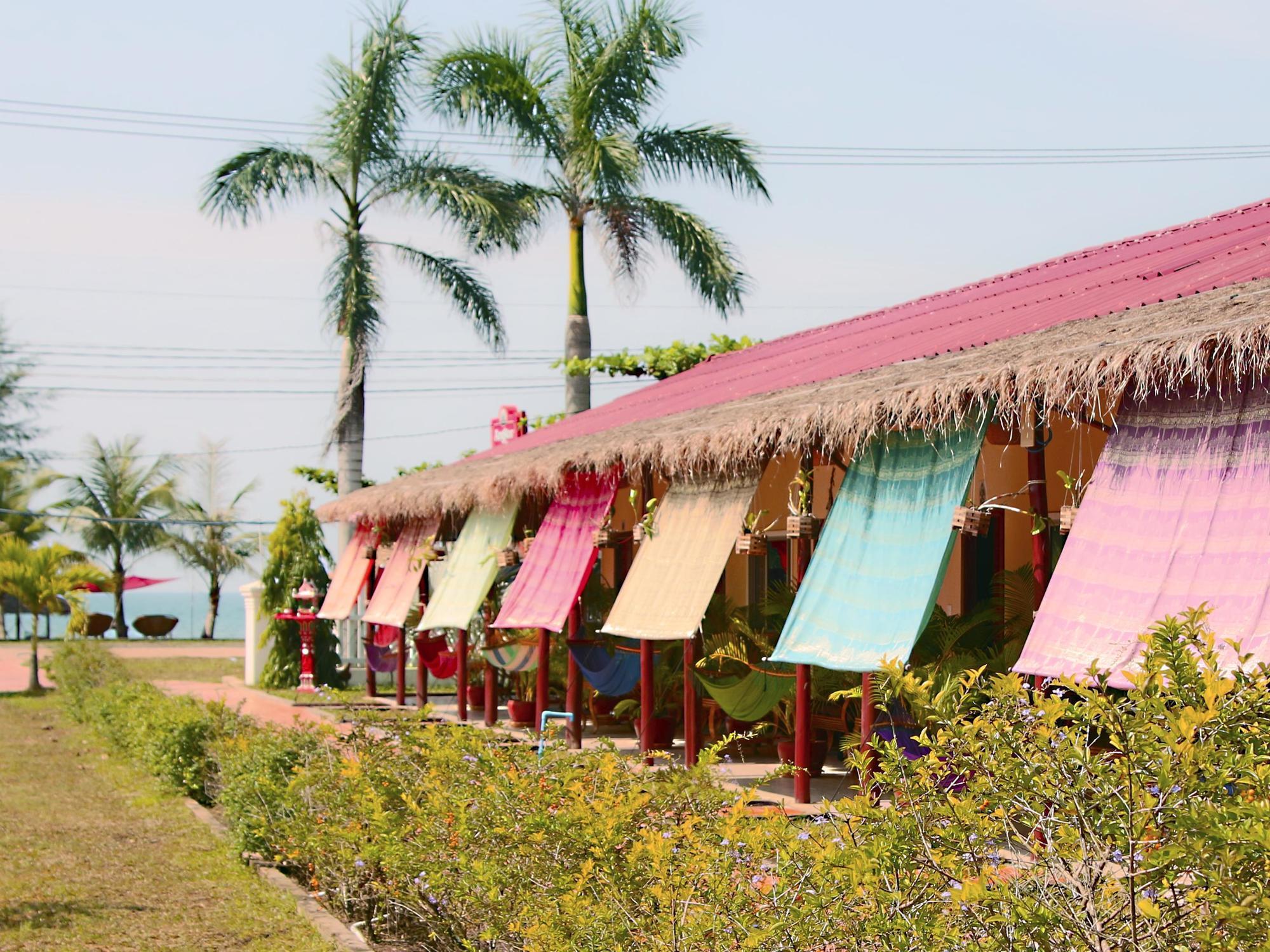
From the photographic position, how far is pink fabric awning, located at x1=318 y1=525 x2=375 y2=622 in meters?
17.6

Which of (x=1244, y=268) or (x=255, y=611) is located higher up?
(x=1244, y=268)

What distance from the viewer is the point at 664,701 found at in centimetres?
1213

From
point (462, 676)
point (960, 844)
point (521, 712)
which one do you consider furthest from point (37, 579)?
point (960, 844)

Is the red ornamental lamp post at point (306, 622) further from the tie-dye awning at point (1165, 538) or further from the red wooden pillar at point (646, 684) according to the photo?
the tie-dye awning at point (1165, 538)

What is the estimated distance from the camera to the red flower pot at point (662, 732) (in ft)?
37.1

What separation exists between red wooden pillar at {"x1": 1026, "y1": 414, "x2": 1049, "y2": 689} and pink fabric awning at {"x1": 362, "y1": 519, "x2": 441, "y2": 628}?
27.9ft

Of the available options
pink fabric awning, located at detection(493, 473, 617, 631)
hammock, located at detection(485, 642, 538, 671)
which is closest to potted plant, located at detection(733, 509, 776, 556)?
pink fabric awning, located at detection(493, 473, 617, 631)

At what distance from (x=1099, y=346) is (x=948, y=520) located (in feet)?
4.25

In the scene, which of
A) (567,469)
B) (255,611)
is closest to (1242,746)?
(567,469)

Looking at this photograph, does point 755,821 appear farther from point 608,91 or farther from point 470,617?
point 608,91

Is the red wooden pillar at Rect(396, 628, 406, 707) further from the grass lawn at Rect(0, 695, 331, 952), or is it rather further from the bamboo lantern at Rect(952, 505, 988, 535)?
the bamboo lantern at Rect(952, 505, 988, 535)

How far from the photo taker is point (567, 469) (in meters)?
11.3

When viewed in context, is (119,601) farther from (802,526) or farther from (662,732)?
(802,526)

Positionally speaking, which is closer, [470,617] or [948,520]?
[948,520]
